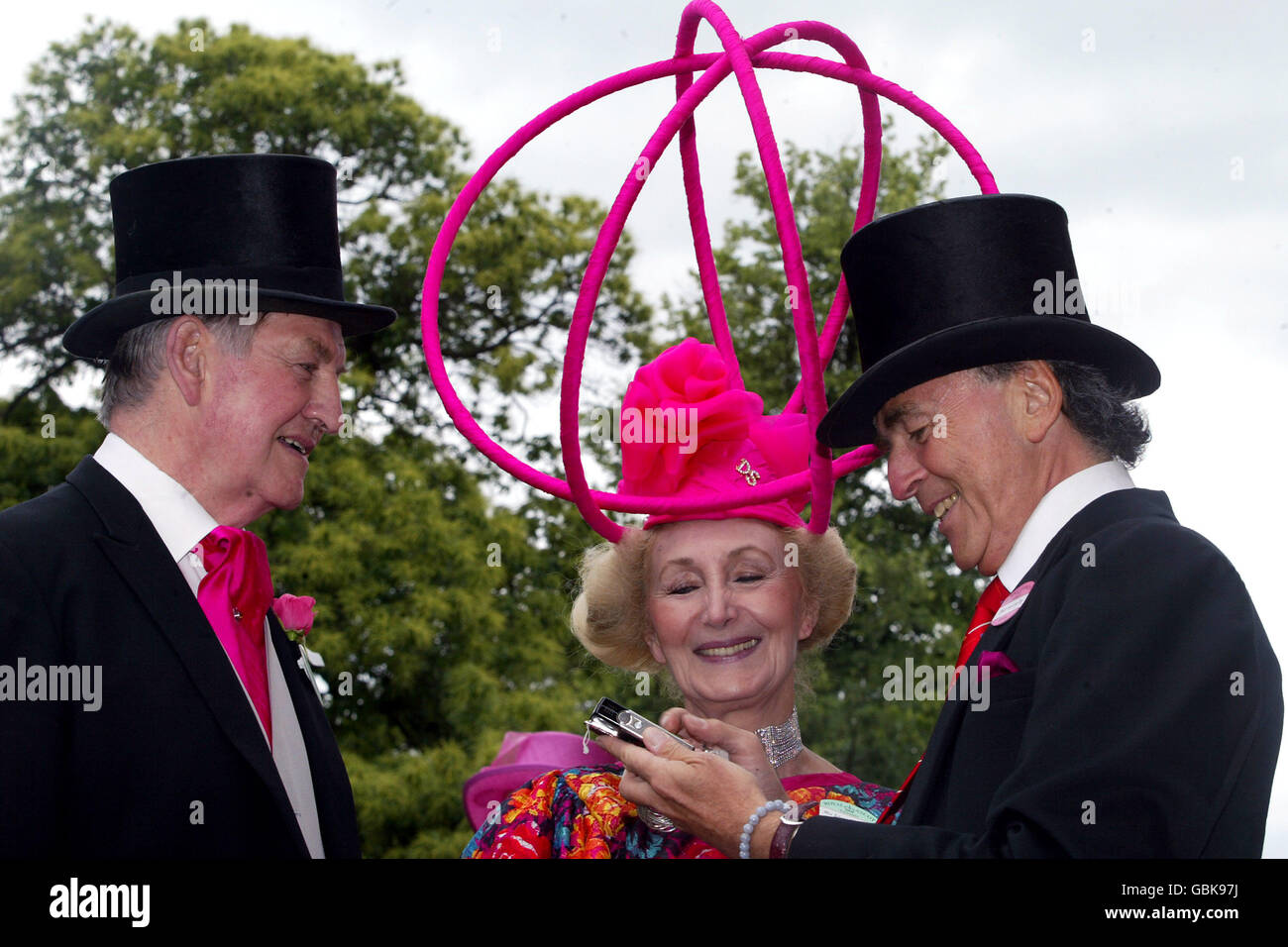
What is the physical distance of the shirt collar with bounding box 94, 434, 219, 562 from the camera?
125 inches

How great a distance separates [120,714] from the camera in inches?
112

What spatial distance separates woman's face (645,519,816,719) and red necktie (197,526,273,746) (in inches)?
43.4

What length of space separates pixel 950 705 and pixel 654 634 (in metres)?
1.42

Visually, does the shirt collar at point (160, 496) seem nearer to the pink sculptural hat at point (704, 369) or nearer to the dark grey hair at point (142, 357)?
the dark grey hair at point (142, 357)

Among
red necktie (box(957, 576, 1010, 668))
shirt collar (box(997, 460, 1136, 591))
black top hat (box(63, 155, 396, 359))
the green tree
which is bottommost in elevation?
red necktie (box(957, 576, 1010, 668))

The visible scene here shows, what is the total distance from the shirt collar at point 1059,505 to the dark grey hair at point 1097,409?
0.05 metres

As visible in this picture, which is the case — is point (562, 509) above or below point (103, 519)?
above

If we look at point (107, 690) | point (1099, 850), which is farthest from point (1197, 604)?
point (107, 690)

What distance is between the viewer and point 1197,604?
235 cm

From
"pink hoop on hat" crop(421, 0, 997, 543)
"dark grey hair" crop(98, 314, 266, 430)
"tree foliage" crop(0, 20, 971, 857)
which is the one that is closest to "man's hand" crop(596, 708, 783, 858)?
"pink hoop on hat" crop(421, 0, 997, 543)

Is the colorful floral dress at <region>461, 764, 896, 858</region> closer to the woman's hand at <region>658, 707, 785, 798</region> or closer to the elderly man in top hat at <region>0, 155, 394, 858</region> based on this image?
the woman's hand at <region>658, 707, 785, 798</region>

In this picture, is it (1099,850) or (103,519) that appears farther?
(103,519)

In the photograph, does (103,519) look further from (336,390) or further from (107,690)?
(336,390)

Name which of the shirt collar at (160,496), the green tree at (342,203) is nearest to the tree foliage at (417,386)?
the green tree at (342,203)
